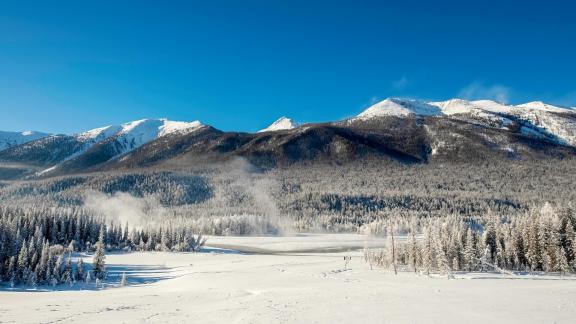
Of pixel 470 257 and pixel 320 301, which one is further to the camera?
pixel 470 257

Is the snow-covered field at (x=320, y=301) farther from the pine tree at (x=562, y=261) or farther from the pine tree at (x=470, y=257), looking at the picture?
the pine tree at (x=470, y=257)

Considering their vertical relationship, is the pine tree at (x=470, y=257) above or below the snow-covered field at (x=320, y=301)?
above

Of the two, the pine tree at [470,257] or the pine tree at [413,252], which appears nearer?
the pine tree at [470,257]

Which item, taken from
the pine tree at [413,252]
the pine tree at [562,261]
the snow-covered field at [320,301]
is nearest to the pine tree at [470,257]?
the snow-covered field at [320,301]

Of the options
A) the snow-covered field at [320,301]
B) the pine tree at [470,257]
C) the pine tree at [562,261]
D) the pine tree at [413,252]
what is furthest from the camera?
the pine tree at [413,252]

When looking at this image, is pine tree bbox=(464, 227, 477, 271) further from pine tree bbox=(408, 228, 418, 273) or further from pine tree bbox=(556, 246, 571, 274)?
pine tree bbox=(556, 246, 571, 274)

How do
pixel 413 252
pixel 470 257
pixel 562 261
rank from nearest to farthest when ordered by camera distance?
pixel 562 261, pixel 470 257, pixel 413 252

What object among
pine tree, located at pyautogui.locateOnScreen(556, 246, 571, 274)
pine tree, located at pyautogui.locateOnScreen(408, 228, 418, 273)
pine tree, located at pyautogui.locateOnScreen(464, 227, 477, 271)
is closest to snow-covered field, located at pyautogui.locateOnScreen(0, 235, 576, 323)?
pine tree, located at pyautogui.locateOnScreen(556, 246, 571, 274)

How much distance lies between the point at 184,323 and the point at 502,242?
197 feet

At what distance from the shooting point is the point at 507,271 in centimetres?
6538

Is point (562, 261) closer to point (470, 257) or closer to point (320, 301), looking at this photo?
point (470, 257)

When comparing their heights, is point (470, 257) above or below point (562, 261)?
above

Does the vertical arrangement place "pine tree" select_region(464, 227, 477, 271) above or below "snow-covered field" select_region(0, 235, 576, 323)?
above

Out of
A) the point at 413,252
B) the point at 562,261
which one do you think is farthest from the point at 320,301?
the point at 562,261
